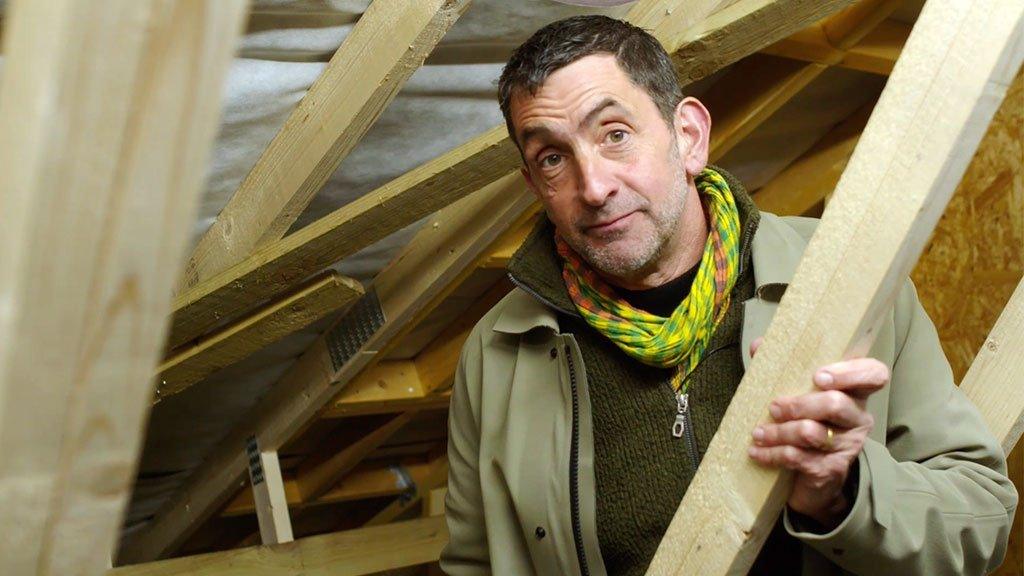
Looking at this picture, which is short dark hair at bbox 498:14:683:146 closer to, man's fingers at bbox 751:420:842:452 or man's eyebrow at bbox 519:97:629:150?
man's eyebrow at bbox 519:97:629:150

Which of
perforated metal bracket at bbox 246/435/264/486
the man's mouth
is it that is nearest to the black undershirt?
the man's mouth

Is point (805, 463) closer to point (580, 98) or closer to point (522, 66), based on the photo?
point (580, 98)

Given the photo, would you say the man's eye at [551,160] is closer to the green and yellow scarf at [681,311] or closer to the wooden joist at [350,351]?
the green and yellow scarf at [681,311]

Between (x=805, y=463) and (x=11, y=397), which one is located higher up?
(x=11, y=397)

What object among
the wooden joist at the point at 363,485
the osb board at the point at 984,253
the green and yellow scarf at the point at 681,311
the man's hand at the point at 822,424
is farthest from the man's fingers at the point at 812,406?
the wooden joist at the point at 363,485

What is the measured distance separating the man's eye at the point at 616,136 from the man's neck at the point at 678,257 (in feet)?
0.51

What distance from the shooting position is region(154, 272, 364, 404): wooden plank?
7.39ft

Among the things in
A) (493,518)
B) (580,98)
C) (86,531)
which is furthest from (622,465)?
(86,531)

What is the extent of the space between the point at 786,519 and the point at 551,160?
2.48 feet

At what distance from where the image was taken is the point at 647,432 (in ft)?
5.41

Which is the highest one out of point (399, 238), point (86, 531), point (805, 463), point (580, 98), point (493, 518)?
point (580, 98)

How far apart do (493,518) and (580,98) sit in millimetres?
690

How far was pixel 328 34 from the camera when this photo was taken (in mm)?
1906

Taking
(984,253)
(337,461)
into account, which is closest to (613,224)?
(984,253)
